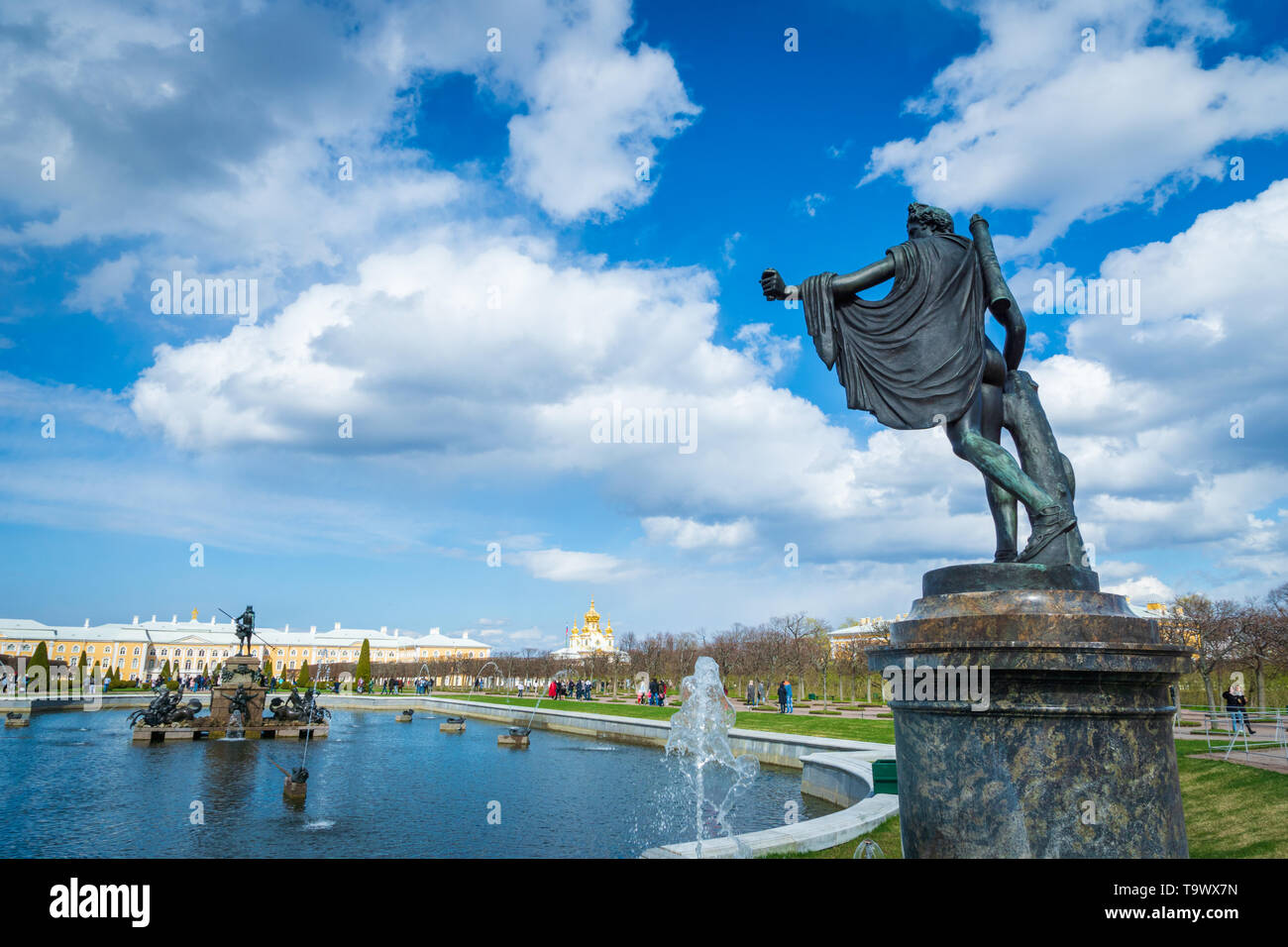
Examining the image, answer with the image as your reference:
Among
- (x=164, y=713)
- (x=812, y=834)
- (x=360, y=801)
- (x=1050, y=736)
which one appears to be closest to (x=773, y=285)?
(x=1050, y=736)

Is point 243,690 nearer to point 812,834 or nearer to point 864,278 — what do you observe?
point 812,834

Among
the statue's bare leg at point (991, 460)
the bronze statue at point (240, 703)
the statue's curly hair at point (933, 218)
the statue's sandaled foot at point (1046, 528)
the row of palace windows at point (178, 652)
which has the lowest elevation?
the row of palace windows at point (178, 652)

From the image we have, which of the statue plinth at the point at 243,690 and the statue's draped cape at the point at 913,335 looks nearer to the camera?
the statue's draped cape at the point at 913,335

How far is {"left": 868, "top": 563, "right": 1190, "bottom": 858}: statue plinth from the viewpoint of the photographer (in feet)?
11.8

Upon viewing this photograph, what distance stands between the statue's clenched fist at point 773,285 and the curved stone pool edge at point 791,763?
14.2 ft

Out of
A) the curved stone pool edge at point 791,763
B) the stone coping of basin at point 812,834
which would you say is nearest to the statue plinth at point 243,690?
the curved stone pool edge at point 791,763

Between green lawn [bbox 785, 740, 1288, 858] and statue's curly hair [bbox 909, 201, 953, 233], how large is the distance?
437 cm

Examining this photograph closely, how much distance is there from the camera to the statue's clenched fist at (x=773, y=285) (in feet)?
17.2

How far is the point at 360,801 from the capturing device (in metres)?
13.5

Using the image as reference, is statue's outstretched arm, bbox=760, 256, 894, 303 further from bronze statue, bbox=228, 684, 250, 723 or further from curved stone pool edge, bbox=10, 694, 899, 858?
bronze statue, bbox=228, 684, 250, 723

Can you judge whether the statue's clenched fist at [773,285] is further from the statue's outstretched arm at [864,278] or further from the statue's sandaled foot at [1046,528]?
the statue's sandaled foot at [1046,528]

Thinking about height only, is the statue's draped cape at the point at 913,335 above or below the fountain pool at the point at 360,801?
above
